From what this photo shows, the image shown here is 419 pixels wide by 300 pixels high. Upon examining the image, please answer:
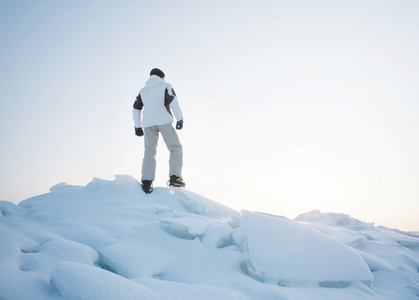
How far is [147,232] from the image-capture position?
7.41ft

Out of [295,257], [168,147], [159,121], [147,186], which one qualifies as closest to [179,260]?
[295,257]

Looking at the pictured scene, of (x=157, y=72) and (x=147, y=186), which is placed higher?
(x=157, y=72)

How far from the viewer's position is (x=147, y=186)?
4.18m

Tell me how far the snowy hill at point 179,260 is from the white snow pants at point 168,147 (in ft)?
5.19

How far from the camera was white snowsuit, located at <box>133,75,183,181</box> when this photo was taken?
4.51 meters

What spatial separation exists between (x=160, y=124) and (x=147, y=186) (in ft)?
3.69

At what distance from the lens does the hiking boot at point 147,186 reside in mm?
4027

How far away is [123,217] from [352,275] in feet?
7.26

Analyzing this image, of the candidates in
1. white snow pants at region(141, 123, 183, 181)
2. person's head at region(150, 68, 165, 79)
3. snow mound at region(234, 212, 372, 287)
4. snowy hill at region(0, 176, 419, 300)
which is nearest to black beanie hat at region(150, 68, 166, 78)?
person's head at region(150, 68, 165, 79)

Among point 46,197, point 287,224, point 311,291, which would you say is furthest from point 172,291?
point 46,197

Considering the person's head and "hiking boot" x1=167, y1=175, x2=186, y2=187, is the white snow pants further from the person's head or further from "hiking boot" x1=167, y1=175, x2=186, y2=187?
the person's head

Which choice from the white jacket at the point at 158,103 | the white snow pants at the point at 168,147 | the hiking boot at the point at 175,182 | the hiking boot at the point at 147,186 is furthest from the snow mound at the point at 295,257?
the white jacket at the point at 158,103

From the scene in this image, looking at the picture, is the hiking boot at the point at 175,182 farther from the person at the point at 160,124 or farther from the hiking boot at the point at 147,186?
Answer: the hiking boot at the point at 147,186

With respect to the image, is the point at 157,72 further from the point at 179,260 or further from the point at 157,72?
the point at 179,260
